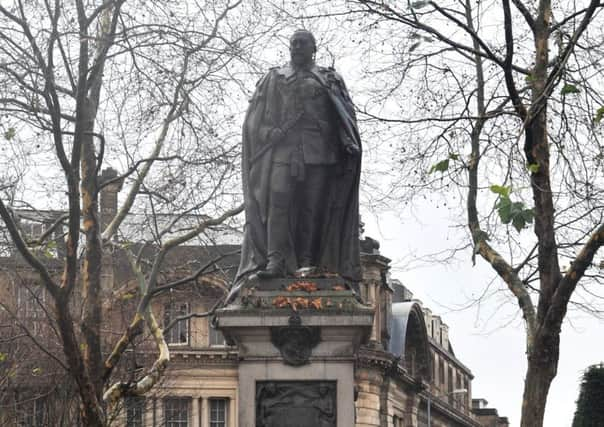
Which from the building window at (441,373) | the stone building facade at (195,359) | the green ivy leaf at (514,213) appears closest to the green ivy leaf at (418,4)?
the green ivy leaf at (514,213)

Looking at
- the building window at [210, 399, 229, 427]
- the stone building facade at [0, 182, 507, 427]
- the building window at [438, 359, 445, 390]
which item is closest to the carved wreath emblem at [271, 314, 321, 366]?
the stone building facade at [0, 182, 507, 427]

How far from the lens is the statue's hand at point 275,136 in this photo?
15.2 meters

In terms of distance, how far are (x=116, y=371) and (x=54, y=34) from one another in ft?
62.4

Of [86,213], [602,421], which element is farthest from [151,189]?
Result: [602,421]

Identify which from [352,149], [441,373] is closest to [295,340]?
[352,149]

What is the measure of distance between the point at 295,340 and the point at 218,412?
59487mm

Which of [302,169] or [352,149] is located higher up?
[352,149]

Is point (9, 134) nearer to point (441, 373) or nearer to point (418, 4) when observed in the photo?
point (418, 4)

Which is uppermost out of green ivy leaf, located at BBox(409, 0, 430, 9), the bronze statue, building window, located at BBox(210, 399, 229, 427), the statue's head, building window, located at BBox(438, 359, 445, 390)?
building window, located at BBox(438, 359, 445, 390)

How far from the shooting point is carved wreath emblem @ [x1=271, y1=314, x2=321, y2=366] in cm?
1452

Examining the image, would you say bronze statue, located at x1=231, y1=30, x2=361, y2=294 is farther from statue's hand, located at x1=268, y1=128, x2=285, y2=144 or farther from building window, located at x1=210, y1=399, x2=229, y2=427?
building window, located at x1=210, y1=399, x2=229, y2=427

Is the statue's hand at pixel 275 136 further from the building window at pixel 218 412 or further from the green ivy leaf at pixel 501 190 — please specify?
the building window at pixel 218 412

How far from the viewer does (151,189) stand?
30.5 metres

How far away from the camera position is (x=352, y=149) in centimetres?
1523
